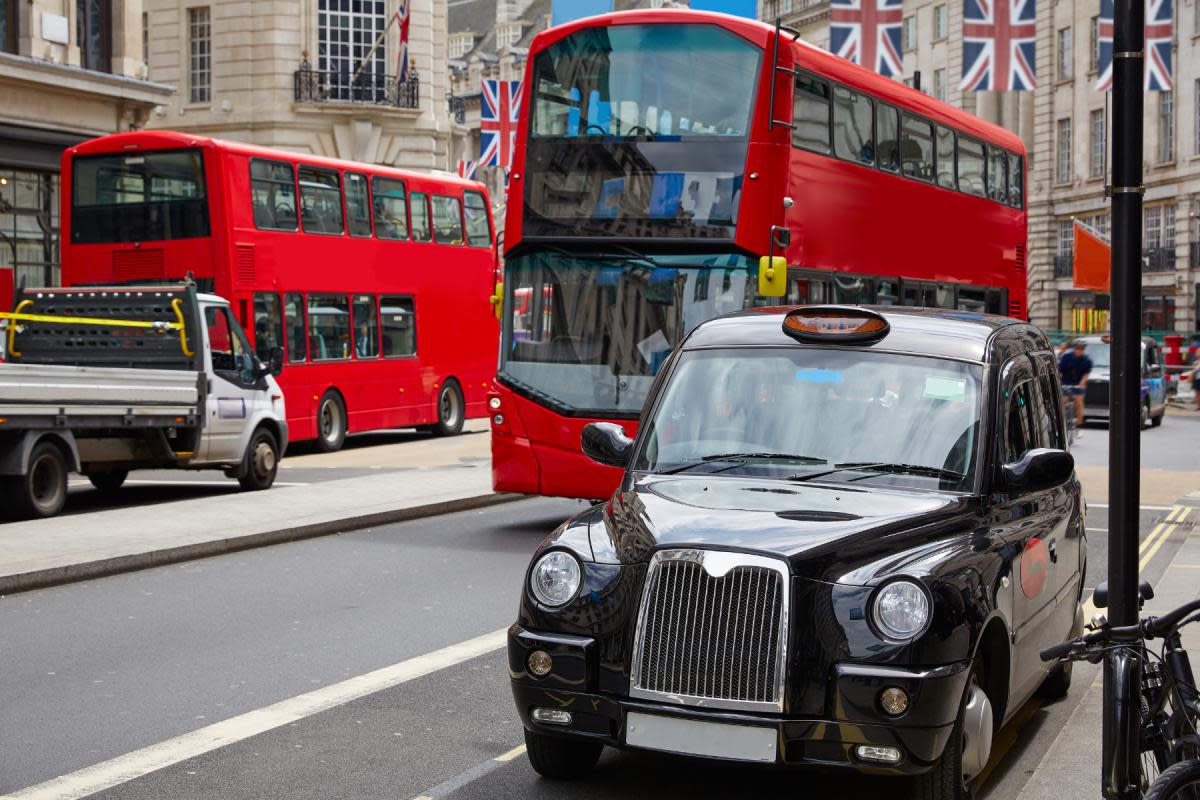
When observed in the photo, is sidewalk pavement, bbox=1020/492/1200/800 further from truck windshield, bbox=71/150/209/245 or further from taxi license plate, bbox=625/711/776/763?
truck windshield, bbox=71/150/209/245

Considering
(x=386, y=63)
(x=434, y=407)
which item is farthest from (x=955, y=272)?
(x=386, y=63)

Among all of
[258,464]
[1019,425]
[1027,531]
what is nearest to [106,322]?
[258,464]

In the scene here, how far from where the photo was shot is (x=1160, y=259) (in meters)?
57.8

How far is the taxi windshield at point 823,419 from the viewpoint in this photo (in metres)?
6.18

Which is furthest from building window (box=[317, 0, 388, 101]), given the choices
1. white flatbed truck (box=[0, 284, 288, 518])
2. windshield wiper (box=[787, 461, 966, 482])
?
windshield wiper (box=[787, 461, 966, 482])

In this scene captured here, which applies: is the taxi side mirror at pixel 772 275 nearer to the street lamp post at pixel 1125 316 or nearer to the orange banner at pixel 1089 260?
the street lamp post at pixel 1125 316

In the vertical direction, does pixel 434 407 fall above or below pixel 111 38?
below

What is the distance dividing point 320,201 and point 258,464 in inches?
299

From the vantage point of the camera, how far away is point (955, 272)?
19.7 meters

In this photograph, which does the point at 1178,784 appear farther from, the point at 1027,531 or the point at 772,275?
the point at 772,275

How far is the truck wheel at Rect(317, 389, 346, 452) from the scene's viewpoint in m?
25.2

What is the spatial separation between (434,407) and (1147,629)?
2484 cm

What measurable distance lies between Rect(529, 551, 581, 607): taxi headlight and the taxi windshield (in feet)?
2.85

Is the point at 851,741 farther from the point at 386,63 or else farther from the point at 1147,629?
the point at 386,63
